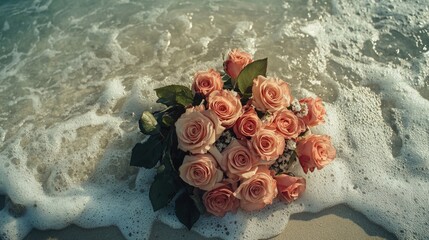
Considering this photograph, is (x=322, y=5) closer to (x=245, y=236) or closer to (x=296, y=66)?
(x=296, y=66)

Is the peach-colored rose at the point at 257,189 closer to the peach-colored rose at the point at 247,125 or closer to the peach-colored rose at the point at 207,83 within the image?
the peach-colored rose at the point at 247,125

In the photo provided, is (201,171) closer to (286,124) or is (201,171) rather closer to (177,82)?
(286,124)

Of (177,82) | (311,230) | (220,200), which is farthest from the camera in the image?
(177,82)

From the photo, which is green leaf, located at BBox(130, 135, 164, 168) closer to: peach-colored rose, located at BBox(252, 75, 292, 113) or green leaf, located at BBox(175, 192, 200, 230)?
green leaf, located at BBox(175, 192, 200, 230)

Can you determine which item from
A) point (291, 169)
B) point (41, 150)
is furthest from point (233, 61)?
point (41, 150)

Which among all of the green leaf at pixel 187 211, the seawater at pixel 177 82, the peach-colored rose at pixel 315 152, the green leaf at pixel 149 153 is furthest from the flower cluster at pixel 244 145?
the seawater at pixel 177 82

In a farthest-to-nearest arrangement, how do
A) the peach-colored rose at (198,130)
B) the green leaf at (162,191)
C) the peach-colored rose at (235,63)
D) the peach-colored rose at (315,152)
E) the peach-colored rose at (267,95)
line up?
the peach-colored rose at (235,63)
the green leaf at (162,191)
the peach-colored rose at (315,152)
the peach-colored rose at (267,95)
the peach-colored rose at (198,130)

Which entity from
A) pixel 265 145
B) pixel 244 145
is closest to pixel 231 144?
pixel 244 145
